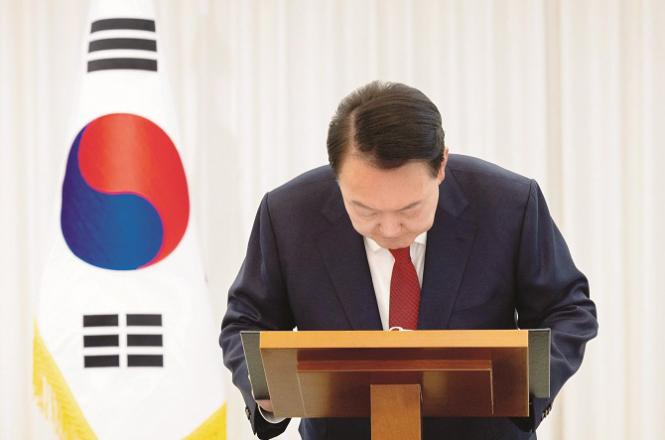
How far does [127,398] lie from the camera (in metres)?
3.53

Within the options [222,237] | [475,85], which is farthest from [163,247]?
[475,85]

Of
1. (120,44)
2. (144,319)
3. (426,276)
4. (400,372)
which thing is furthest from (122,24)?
(400,372)

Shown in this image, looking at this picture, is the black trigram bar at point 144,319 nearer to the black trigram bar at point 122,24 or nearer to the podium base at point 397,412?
the black trigram bar at point 122,24

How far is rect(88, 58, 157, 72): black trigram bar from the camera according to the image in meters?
3.55

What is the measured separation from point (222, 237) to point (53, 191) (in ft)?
2.51

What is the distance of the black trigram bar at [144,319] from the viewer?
11.5 ft

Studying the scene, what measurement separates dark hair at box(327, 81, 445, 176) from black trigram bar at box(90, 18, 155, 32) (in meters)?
1.89

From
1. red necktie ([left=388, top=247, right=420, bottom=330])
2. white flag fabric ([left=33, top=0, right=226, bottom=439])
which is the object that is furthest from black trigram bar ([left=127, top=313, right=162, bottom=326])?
red necktie ([left=388, top=247, right=420, bottom=330])

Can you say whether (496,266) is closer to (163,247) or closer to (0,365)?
(163,247)

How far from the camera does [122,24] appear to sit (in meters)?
3.53

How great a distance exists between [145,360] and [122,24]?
1169 mm

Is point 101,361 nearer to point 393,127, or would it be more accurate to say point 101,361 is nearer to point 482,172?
point 482,172

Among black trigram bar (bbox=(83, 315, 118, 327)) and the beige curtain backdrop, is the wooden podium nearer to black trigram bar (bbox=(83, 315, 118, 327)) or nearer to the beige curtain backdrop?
black trigram bar (bbox=(83, 315, 118, 327))

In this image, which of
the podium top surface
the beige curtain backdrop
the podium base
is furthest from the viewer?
the beige curtain backdrop
